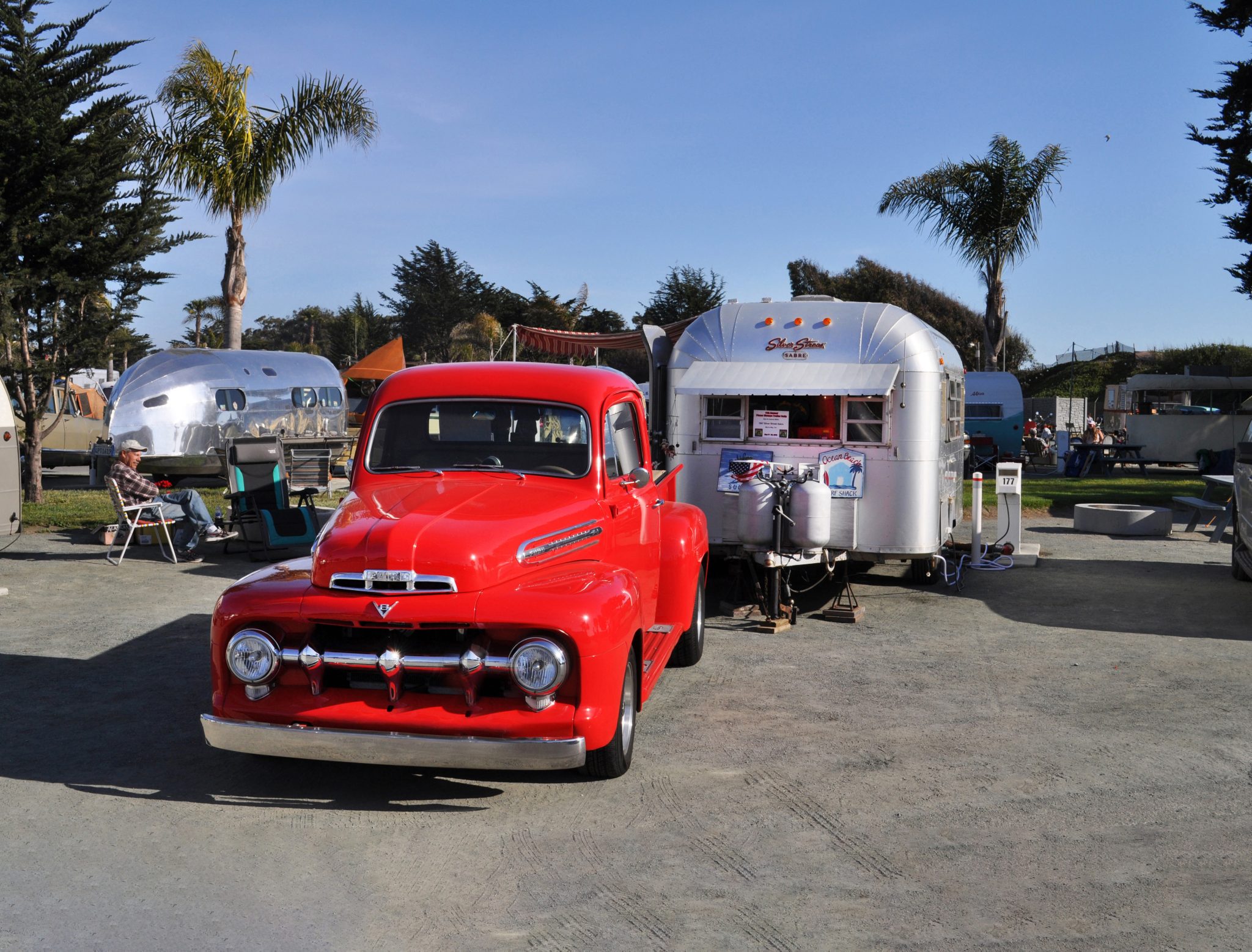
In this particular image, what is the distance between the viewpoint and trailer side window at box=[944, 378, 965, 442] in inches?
447

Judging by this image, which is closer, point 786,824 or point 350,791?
point 786,824

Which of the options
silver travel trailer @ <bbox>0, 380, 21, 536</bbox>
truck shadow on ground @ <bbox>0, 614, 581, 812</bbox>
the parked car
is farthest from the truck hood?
the parked car

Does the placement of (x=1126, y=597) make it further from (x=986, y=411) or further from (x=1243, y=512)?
(x=986, y=411)

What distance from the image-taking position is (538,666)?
4801mm

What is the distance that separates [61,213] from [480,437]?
11.6 meters

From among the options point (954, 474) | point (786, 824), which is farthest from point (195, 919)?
point (954, 474)

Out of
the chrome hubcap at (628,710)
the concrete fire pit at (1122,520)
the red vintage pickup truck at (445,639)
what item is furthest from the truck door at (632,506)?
the concrete fire pit at (1122,520)

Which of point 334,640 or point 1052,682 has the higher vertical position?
point 334,640

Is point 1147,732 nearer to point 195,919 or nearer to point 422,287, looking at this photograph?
point 195,919

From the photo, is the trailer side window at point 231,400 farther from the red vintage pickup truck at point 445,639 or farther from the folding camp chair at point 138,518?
the red vintage pickup truck at point 445,639

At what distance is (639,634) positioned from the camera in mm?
5691

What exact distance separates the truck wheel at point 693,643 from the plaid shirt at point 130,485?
7.22 metres

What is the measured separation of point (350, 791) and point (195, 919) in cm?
140

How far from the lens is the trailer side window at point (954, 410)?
11.3m
